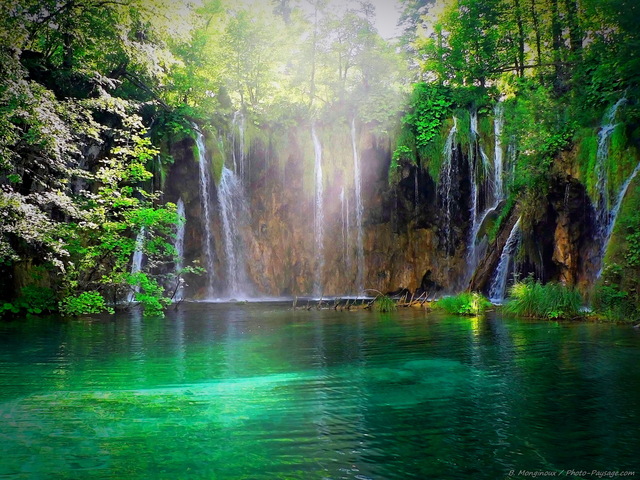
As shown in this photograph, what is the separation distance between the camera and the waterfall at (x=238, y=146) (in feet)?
77.2

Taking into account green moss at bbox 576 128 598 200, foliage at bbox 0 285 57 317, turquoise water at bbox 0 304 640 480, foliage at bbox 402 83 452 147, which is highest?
foliage at bbox 402 83 452 147

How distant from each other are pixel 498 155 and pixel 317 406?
62.7 feet

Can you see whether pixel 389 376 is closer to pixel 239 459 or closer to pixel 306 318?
pixel 239 459

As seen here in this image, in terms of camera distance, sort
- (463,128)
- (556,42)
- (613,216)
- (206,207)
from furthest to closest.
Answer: (206,207)
(463,128)
(556,42)
(613,216)

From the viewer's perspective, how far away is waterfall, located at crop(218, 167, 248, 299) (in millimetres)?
22750

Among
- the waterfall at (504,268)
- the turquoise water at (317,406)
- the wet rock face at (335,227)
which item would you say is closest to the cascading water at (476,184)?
the wet rock face at (335,227)

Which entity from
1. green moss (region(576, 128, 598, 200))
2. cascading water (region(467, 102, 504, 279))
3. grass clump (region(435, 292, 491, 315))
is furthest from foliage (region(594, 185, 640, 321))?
cascading water (region(467, 102, 504, 279))

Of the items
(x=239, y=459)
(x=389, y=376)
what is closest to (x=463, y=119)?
(x=389, y=376)

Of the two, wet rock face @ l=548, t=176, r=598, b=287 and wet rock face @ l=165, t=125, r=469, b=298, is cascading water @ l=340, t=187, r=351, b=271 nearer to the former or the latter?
wet rock face @ l=165, t=125, r=469, b=298

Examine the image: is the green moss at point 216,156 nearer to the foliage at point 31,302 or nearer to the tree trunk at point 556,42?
the foliage at point 31,302

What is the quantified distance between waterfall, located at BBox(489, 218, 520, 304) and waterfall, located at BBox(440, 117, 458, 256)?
493cm

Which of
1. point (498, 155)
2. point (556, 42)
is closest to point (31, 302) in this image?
point (498, 155)

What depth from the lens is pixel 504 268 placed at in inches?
669

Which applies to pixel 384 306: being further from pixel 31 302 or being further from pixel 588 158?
pixel 31 302
